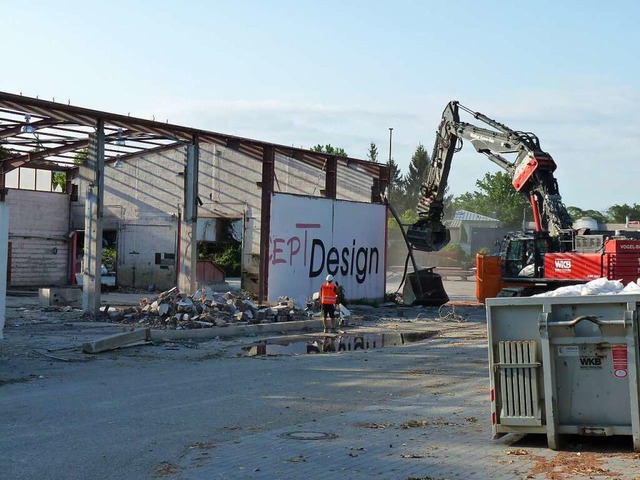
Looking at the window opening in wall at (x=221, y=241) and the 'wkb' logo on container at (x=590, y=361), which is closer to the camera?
the 'wkb' logo on container at (x=590, y=361)

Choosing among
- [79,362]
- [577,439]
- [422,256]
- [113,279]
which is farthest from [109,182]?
[422,256]

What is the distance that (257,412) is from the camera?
480 inches

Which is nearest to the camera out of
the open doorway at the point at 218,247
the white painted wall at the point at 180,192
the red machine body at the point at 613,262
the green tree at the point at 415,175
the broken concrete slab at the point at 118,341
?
the broken concrete slab at the point at 118,341

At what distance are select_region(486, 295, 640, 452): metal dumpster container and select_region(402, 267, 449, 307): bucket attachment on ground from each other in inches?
963

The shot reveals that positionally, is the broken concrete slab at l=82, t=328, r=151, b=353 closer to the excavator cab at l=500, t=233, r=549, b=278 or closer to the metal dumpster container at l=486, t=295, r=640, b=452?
the metal dumpster container at l=486, t=295, r=640, b=452

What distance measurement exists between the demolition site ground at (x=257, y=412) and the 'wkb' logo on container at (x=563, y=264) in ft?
19.7

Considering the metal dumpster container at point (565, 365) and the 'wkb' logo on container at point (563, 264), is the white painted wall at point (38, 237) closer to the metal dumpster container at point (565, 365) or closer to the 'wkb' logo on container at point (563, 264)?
the 'wkb' logo on container at point (563, 264)

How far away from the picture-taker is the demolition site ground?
8.86 meters

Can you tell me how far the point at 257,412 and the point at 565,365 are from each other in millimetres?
4482

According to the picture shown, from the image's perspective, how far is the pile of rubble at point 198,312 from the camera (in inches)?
936

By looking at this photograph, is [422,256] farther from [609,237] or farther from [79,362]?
[79,362]

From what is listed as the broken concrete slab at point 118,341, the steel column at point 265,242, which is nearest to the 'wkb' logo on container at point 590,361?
the broken concrete slab at point 118,341

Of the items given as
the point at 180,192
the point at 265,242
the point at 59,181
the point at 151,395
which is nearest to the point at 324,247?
the point at 265,242

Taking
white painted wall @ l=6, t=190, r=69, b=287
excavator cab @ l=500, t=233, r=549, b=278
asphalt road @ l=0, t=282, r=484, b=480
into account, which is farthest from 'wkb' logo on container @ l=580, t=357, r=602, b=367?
white painted wall @ l=6, t=190, r=69, b=287
